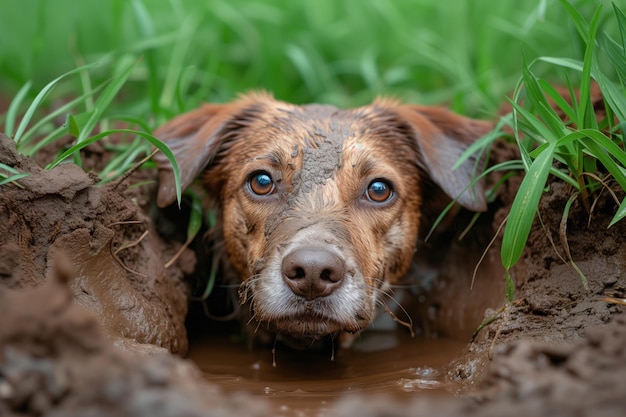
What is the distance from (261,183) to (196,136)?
602mm

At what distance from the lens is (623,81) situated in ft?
10.9

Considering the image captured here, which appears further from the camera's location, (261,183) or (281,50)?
(281,50)

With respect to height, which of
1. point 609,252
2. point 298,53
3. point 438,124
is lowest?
point 609,252

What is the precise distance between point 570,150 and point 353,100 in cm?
285

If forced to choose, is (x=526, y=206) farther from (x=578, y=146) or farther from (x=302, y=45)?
(x=302, y=45)

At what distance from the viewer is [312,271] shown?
3137 millimetres

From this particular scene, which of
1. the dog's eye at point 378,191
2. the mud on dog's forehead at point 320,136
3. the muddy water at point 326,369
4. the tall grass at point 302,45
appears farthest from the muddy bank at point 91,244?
the tall grass at point 302,45

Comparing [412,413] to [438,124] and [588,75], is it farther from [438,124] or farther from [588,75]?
[438,124]

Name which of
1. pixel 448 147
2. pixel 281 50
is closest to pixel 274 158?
pixel 448 147

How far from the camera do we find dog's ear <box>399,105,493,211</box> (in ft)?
13.3

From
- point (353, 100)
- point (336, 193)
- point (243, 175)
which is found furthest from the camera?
point (353, 100)

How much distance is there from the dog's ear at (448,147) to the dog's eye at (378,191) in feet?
1.06

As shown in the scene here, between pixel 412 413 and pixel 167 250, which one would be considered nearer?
pixel 412 413

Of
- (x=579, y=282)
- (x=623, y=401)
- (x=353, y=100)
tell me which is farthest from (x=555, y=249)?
(x=353, y=100)
